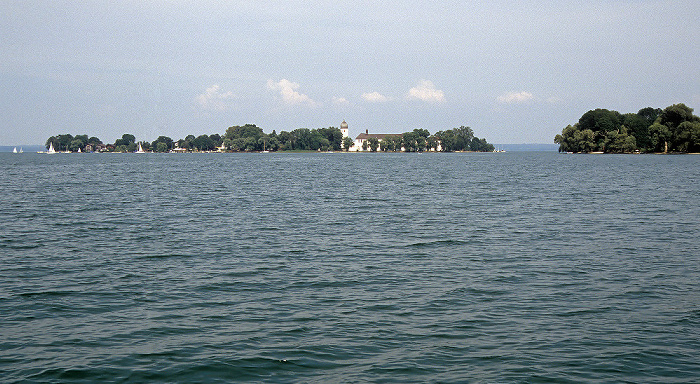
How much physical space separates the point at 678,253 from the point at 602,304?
10532mm

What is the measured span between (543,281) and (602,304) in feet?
9.85

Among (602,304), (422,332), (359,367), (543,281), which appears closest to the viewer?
(359,367)

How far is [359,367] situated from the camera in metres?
12.9

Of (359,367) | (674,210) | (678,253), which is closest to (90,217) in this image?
(359,367)

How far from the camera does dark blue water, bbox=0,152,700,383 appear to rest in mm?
13062

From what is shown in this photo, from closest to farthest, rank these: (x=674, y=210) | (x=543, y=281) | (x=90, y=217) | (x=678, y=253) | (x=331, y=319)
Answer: (x=331, y=319), (x=543, y=281), (x=678, y=253), (x=90, y=217), (x=674, y=210)

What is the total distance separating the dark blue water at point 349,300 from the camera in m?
13.1

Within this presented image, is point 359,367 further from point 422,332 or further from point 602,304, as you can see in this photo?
point 602,304

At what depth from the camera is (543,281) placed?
20.7m

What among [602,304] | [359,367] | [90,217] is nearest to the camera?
[359,367]

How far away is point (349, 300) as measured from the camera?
1808cm

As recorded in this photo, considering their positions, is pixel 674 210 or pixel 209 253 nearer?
pixel 209 253

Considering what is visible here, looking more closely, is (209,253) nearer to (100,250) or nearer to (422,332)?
(100,250)

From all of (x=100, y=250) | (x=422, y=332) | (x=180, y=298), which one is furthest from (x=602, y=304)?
(x=100, y=250)
